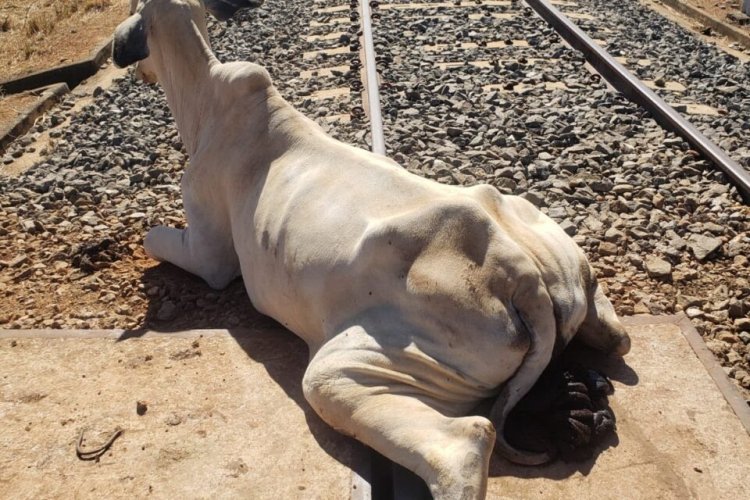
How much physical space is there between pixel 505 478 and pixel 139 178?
187 inches

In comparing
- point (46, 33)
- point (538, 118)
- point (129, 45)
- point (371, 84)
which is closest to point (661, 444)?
point (129, 45)

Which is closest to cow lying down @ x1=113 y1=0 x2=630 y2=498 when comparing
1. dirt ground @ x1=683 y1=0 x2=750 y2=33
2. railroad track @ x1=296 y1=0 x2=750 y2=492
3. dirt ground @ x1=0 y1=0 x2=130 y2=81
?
railroad track @ x1=296 y1=0 x2=750 y2=492

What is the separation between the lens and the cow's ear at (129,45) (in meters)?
5.20

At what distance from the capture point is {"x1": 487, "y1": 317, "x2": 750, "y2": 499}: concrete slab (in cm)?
365

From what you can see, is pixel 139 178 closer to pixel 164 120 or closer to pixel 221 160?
pixel 164 120

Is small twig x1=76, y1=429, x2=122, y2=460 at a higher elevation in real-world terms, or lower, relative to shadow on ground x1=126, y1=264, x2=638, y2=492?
higher

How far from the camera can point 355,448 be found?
12.8ft

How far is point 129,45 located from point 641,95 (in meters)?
5.22

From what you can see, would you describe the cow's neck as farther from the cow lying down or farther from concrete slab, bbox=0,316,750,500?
concrete slab, bbox=0,316,750,500

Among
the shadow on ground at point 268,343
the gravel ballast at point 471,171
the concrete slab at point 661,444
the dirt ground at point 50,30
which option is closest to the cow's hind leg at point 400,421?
the shadow on ground at point 268,343

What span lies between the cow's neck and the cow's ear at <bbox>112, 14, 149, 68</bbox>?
0.20 meters

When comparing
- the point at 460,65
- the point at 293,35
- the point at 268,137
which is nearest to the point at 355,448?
the point at 268,137

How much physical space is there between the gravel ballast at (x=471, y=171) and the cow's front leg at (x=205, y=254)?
113 millimetres

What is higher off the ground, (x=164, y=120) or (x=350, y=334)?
(x=350, y=334)
